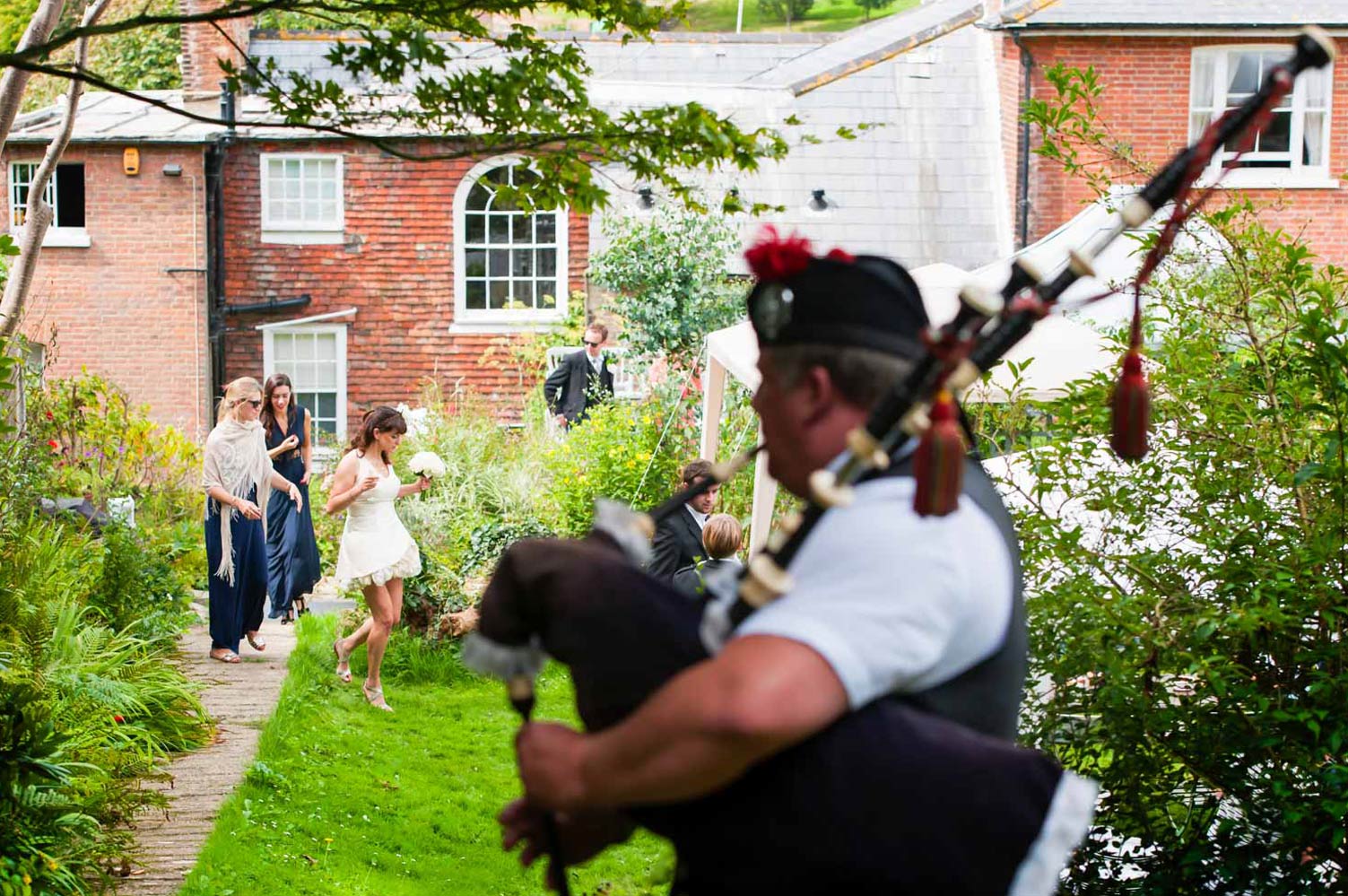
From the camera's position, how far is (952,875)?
1888 mm

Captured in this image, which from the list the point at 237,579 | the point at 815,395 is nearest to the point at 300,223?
the point at 237,579

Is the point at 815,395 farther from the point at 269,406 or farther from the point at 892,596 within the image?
the point at 269,406

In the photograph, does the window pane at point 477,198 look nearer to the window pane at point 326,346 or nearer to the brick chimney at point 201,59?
the window pane at point 326,346

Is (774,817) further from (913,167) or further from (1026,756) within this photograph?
(913,167)

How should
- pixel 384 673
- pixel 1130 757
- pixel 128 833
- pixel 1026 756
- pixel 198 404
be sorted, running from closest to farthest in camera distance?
pixel 1026 756 < pixel 1130 757 < pixel 128 833 < pixel 384 673 < pixel 198 404

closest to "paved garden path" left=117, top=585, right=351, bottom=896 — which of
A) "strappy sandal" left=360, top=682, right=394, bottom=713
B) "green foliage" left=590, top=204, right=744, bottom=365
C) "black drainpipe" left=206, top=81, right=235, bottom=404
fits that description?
"strappy sandal" left=360, top=682, right=394, bottom=713

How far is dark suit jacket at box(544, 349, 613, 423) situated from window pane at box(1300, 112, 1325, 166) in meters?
11.1

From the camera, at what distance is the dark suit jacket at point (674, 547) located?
26.6 ft

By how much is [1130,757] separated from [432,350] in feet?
60.4

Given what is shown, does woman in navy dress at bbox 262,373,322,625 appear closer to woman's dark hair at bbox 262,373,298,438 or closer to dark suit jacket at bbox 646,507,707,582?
woman's dark hair at bbox 262,373,298,438

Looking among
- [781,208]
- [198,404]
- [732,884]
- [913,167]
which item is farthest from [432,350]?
[732,884]

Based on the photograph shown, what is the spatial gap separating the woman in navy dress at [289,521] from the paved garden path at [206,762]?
72cm

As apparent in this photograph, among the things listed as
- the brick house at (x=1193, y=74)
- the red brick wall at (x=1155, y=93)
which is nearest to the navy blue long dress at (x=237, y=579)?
the brick house at (x=1193, y=74)

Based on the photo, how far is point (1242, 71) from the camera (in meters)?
21.3
